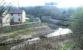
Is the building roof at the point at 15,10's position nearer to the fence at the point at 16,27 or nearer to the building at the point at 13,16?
the building at the point at 13,16

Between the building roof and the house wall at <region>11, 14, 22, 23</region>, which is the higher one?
the building roof

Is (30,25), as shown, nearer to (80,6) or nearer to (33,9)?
(33,9)

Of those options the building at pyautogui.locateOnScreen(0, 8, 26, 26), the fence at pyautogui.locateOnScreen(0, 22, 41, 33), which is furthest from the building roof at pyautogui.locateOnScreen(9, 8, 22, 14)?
the fence at pyautogui.locateOnScreen(0, 22, 41, 33)

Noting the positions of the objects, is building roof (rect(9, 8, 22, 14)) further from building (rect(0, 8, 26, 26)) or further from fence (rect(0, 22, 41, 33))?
fence (rect(0, 22, 41, 33))

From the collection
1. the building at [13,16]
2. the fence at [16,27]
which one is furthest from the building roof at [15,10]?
the fence at [16,27]

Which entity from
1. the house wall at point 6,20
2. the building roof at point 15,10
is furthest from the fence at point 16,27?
the building roof at point 15,10

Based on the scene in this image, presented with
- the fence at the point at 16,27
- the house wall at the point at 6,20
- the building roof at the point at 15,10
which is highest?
the building roof at the point at 15,10

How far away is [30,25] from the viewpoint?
2.18m

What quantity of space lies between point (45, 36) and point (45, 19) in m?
0.19

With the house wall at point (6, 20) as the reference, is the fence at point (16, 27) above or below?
below

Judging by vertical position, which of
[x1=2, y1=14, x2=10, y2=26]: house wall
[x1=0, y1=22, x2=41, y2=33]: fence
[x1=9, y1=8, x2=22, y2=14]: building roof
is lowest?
[x1=0, y1=22, x2=41, y2=33]: fence

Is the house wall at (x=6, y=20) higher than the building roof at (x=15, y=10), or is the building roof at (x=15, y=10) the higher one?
the building roof at (x=15, y=10)

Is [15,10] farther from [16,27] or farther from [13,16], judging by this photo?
[16,27]

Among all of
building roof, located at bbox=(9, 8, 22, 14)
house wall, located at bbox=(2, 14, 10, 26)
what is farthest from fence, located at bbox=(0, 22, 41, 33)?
building roof, located at bbox=(9, 8, 22, 14)
